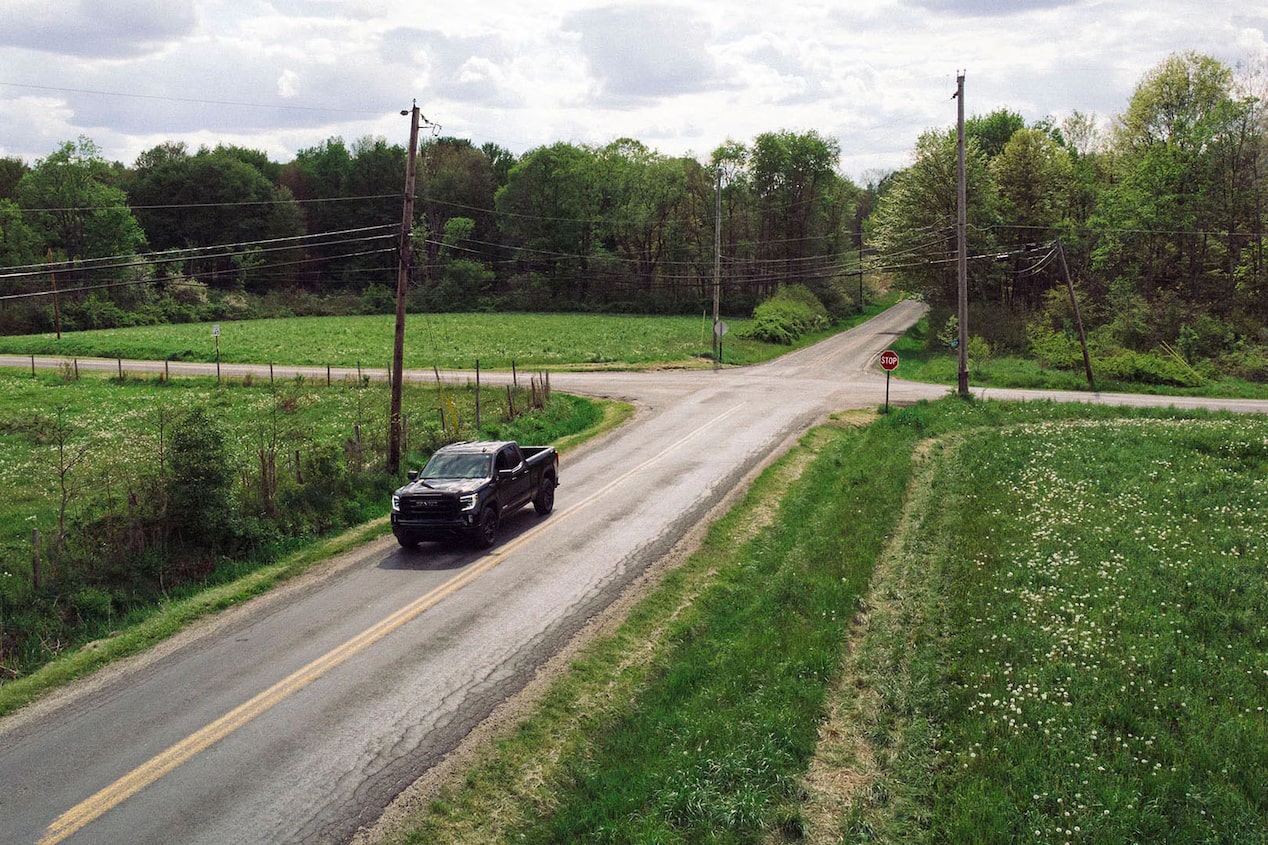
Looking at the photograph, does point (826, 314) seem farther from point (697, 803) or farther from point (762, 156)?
Answer: point (697, 803)

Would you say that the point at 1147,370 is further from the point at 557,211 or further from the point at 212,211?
the point at 212,211

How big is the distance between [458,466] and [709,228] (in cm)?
8482

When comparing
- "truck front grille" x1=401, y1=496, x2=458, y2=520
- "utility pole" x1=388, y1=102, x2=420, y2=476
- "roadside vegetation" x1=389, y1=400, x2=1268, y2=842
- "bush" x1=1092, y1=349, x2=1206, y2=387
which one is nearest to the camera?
"roadside vegetation" x1=389, y1=400, x2=1268, y2=842

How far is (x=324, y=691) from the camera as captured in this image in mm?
10742

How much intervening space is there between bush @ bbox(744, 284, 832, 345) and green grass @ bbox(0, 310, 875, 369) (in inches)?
60.9

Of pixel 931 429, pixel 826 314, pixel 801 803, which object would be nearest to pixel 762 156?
pixel 826 314

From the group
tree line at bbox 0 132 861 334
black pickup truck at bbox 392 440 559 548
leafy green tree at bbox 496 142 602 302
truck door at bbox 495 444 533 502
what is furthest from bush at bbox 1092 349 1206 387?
leafy green tree at bbox 496 142 602 302

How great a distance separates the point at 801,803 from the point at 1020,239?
6055cm

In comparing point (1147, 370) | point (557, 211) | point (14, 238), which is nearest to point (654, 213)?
point (557, 211)

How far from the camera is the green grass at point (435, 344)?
166ft

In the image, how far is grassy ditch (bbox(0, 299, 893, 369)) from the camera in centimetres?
5041

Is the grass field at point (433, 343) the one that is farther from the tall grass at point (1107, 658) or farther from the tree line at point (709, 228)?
the tall grass at point (1107, 658)

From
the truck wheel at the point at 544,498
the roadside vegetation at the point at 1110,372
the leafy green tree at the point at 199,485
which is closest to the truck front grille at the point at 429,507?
the truck wheel at the point at 544,498

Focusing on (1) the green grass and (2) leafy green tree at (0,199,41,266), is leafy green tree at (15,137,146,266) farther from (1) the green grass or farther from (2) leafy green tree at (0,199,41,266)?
(1) the green grass
